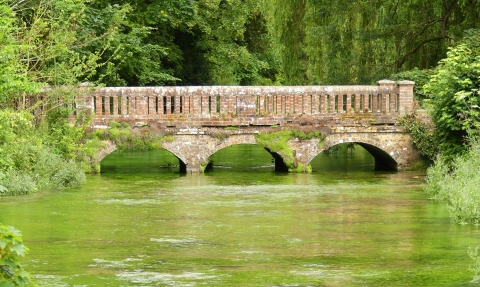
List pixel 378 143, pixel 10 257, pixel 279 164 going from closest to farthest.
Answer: pixel 10 257 < pixel 378 143 < pixel 279 164

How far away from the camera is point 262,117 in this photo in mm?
21047

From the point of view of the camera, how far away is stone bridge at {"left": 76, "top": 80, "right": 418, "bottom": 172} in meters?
20.8

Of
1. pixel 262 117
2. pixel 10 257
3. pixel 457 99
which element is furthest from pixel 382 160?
pixel 10 257

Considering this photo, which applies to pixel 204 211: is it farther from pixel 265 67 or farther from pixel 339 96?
pixel 265 67

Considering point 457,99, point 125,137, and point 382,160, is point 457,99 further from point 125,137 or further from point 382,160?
point 125,137

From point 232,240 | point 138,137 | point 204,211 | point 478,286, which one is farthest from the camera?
point 138,137

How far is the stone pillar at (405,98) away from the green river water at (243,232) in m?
1.64

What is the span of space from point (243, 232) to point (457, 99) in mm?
7424

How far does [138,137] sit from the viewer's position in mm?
20641

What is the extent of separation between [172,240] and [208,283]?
9.32 feet

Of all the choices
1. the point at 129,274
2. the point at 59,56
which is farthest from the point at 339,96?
the point at 129,274

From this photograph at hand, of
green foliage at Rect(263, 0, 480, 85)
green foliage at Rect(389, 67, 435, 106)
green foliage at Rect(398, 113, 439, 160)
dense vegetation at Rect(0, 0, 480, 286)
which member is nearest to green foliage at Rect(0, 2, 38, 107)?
dense vegetation at Rect(0, 0, 480, 286)

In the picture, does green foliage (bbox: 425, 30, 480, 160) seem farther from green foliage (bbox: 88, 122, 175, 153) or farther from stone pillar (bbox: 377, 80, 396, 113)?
green foliage (bbox: 88, 122, 175, 153)

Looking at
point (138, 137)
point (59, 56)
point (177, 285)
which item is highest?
point (59, 56)
